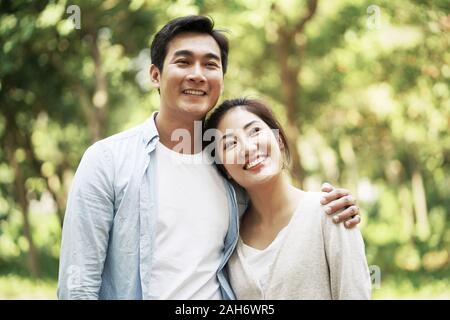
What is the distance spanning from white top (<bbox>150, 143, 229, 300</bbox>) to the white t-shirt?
18cm

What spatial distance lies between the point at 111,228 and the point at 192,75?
31.9 inches

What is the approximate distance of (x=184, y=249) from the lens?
8.32ft

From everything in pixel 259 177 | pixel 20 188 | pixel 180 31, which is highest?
pixel 20 188

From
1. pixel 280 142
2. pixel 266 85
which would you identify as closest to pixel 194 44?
pixel 280 142

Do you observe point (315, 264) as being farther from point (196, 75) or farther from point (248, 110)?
point (196, 75)

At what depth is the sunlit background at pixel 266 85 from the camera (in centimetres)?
586

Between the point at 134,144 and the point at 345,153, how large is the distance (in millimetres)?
12581

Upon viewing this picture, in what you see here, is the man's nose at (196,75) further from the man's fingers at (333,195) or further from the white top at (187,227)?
the man's fingers at (333,195)

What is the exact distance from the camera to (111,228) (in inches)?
99.1

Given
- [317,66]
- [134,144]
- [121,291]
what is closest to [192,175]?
[134,144]

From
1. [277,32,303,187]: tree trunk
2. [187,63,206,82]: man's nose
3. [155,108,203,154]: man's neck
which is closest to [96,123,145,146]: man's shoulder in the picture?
[155,108,203,154]: man's neck
